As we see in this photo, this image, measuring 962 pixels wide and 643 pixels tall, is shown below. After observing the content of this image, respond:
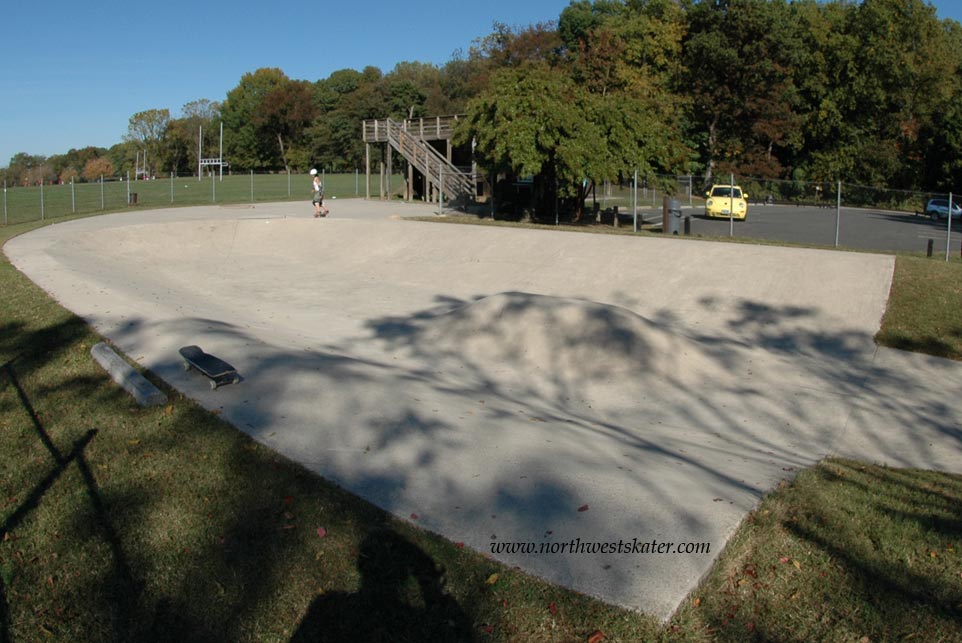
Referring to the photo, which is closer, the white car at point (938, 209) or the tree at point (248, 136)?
the white car at point (938, 209)

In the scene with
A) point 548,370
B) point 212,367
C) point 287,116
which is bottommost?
point 548,370

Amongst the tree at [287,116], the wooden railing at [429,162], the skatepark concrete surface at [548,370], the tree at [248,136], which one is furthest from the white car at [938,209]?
the tree at [248,136]

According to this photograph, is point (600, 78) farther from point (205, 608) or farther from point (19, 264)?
point (205, 608)

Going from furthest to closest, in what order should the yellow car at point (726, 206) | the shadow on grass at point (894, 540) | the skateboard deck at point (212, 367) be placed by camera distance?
the yellow car at point (726, 206)
the skateboard deck at point (212, 367)
the shadow on grass at point (894, 540)

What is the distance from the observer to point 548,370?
1229cm

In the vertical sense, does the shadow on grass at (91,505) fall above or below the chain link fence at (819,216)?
below

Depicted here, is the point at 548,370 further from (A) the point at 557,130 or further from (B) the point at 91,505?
(A) the point at 557,130

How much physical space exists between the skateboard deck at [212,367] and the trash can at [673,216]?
2041 centimetres

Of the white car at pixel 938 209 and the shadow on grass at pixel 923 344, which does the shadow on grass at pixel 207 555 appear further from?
the white car at pixel 938 209

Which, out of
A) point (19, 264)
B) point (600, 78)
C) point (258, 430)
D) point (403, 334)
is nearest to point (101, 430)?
point (258, 430)

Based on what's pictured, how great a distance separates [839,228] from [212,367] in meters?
26.8

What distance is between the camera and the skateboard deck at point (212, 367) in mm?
8273

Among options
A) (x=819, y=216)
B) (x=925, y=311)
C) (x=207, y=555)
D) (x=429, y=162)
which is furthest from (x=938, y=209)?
(x=207, y=555)

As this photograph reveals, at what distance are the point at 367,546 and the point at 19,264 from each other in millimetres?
17014
